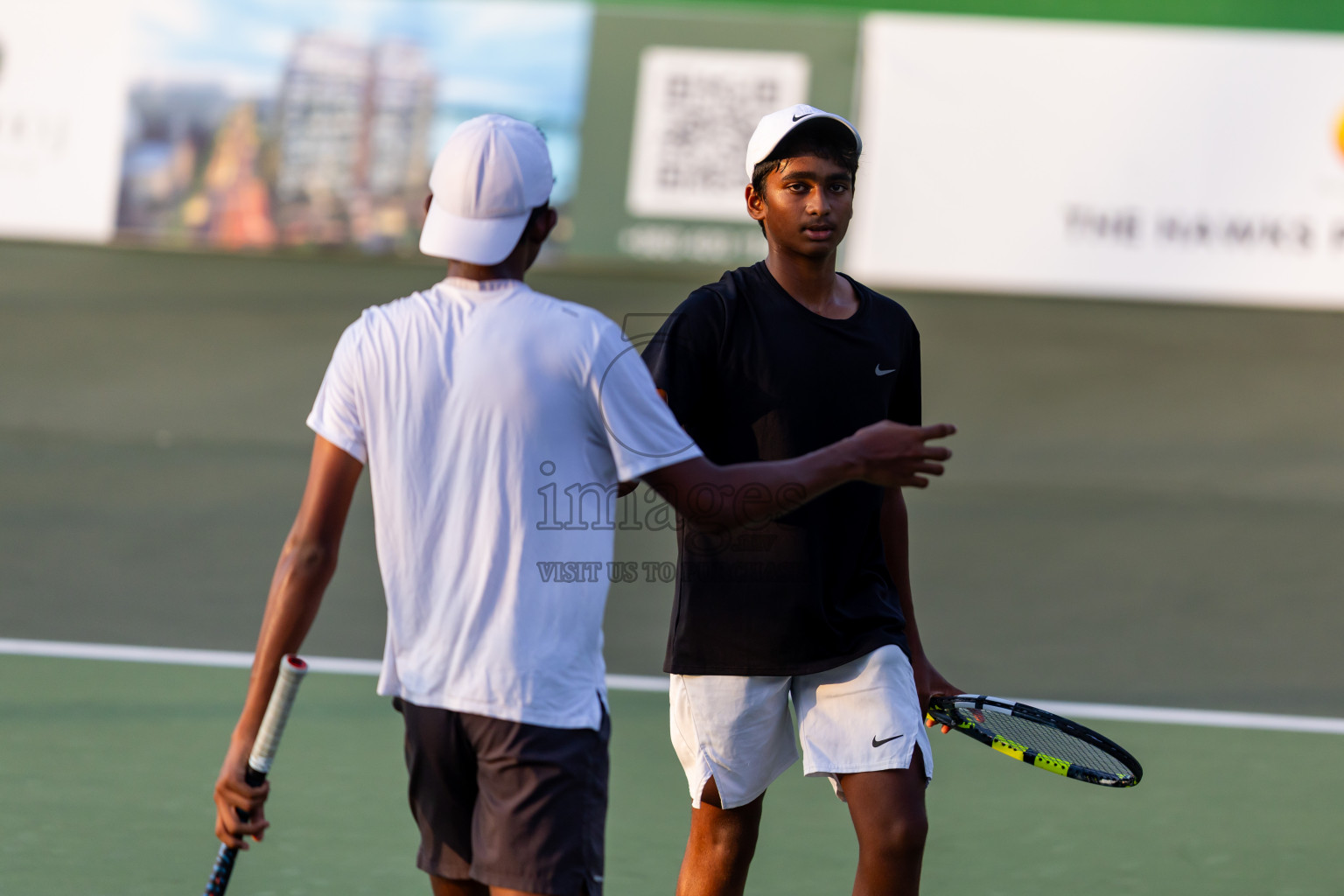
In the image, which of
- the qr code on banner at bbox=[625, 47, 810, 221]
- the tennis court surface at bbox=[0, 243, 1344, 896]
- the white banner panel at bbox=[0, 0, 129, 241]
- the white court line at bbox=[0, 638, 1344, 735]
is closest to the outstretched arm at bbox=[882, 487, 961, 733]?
the tennis court surface at bbox=[0, 243, 1344, 896]

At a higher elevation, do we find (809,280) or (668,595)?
(809,280)

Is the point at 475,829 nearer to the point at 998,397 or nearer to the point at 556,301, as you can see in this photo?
the point at 556,301

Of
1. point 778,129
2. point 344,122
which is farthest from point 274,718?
point 344,122

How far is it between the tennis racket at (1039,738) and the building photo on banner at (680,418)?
2 centimetres

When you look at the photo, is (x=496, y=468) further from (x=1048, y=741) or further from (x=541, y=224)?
(x=1048, y=741)

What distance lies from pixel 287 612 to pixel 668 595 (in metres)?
4.69

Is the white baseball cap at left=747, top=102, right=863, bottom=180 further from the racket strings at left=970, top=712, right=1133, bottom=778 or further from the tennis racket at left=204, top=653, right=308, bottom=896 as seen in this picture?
the tennis racket at left=204, top=653, right=308, bottom=896

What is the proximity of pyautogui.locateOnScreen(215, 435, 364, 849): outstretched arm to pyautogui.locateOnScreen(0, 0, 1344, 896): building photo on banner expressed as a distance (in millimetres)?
18

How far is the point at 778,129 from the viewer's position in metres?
3.20

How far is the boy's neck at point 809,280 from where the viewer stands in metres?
3.21

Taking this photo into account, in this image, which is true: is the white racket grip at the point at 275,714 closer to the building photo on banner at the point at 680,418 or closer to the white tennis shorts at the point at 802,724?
the building photo on banner at the point at 680,418

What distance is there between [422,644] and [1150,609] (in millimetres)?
5414

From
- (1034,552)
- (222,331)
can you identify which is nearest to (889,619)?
(1034,552)

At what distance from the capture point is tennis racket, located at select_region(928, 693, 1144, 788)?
331 centimetres
